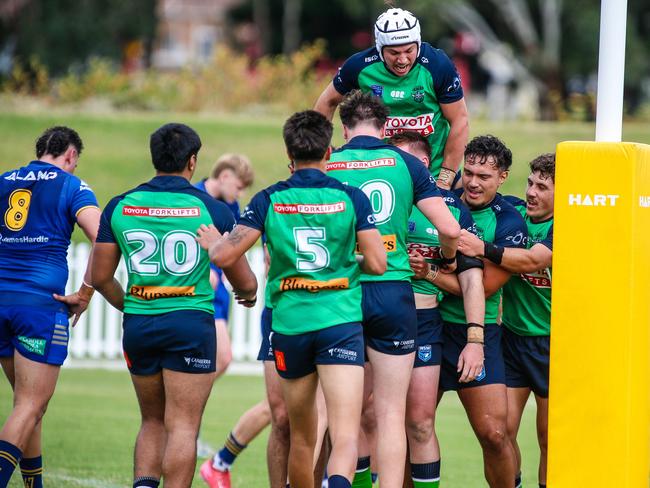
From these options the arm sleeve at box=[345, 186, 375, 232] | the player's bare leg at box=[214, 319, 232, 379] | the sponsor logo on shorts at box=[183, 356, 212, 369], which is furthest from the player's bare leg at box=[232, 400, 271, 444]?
the arm sleeve at box=[345, 186, 375, 232]

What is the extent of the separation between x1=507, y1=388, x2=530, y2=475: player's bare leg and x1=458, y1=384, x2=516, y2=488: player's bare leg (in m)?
0.19

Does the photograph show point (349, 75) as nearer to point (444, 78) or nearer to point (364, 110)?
point (444, 78)

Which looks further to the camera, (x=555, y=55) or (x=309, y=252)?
(x=555, y=55)

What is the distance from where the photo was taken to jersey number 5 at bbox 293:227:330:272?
567cm

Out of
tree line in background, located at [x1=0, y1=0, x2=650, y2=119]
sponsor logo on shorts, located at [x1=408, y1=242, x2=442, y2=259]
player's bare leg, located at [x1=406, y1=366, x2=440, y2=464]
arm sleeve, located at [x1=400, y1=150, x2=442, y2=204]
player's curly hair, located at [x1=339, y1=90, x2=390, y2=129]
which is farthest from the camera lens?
tree line in background, located at [x1=0, y1=0, x2=650, y2=119]

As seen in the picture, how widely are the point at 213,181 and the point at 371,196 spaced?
12.2 ft

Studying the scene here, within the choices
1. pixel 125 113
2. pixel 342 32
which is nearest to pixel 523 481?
pixel 125 113

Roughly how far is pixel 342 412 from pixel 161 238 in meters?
1.48

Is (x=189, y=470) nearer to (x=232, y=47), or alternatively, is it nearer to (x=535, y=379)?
(x=535, y=379)

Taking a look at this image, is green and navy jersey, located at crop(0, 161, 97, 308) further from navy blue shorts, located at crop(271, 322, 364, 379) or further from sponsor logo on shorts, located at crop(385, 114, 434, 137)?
sponsor logo on shorts, located at crop(385, 114, 434, 137)

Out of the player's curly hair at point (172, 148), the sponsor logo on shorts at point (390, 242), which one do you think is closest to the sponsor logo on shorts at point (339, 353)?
the sponsor logo on shorts at point (390, 242)

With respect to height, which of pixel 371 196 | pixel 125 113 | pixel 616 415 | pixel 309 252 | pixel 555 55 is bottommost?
pixel 616 415

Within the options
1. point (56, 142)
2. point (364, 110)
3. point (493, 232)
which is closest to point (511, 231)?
point (493, 232)

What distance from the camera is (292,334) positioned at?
5.74 meters
